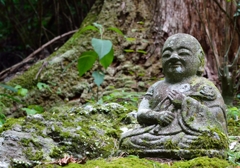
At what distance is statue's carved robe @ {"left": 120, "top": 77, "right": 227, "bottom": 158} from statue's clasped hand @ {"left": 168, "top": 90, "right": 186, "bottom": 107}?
37mm

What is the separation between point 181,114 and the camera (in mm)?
3400

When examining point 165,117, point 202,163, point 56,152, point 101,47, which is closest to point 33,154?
point 56,152

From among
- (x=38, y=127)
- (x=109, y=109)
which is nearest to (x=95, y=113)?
(x=109, y=109)

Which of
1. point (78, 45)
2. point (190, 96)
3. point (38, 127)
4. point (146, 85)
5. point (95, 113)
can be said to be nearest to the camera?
point (190, 96)

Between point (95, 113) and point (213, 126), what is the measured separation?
1955 mm

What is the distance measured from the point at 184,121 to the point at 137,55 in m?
3.84

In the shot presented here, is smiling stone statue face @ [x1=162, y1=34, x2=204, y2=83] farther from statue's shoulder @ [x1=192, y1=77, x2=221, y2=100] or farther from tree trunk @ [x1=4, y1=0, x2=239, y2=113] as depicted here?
tree trunk @ [x1=4, y1=0, x2=239, y2=113]

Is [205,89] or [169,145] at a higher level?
[205,89]

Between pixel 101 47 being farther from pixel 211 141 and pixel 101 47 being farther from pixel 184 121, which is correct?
pixel 211 141

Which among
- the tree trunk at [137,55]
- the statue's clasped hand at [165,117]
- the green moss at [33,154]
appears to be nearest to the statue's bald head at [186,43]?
the statue's clasped hand at [165,117]

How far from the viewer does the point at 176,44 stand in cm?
362

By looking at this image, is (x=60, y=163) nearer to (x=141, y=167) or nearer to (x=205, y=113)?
(x=141, y=167)

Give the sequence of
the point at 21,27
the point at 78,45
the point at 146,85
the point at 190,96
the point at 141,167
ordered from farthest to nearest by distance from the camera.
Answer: the point at 21,27
the point at 78,45
the point at 146,85
the point at 190,96
the point at 141,167

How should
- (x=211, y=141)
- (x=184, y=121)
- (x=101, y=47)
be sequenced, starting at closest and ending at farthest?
(x=211, y=141) < (x=184, y=121) < (x=101, y=47)
